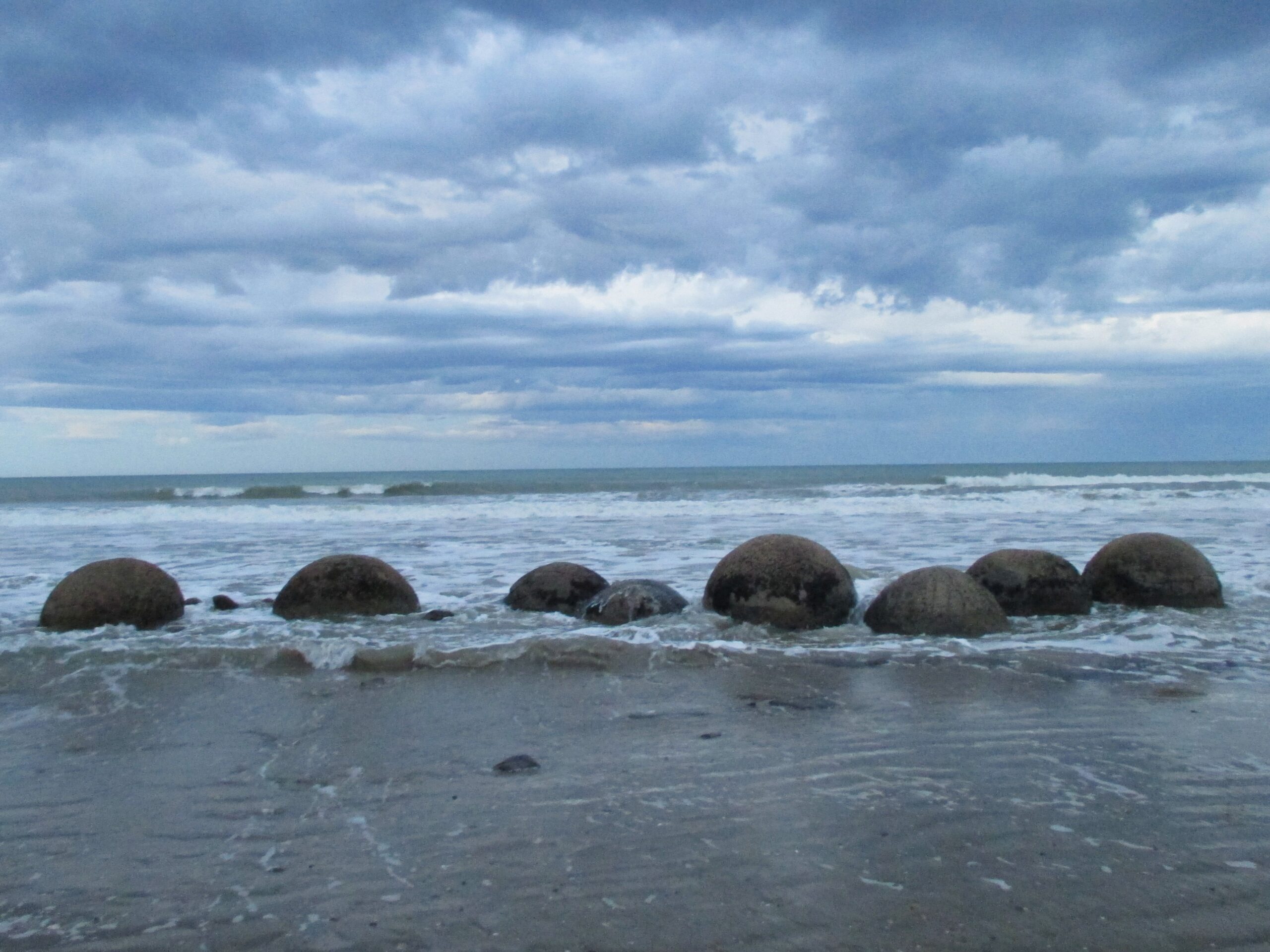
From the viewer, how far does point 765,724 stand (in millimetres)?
5250

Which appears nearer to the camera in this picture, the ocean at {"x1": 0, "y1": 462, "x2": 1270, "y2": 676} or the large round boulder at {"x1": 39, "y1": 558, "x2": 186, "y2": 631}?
the ocean at {"x1": 0, "y1": 462, "x2": 1270, "y2": 676}

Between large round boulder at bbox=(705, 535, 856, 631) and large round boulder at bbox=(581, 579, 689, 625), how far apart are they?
371 mm

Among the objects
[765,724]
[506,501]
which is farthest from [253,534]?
[765,724]

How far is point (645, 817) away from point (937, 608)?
4415 mm

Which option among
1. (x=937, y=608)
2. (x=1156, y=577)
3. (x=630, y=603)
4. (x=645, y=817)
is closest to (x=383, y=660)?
(x=630, y=603)

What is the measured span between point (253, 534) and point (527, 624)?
1268cm

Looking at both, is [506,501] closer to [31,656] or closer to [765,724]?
[31,656]

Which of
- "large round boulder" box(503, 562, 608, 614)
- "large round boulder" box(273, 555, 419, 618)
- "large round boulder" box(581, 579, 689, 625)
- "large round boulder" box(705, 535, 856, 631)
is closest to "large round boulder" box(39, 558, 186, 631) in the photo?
"large round boulder" box(273, 555, 419, 618)

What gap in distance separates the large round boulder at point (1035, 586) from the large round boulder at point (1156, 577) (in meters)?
0.38

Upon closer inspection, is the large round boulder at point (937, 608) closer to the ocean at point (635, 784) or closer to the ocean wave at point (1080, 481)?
the ocean at point (635, 784)

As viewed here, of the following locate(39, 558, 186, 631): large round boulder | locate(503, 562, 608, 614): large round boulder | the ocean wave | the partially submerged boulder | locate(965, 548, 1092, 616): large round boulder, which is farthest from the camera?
the ocean wave

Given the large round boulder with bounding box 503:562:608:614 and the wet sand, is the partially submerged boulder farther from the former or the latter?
the large round boulder with bounding box 503:562:608:614

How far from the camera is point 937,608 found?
7688mm

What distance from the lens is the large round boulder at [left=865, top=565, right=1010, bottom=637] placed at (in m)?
7.64
